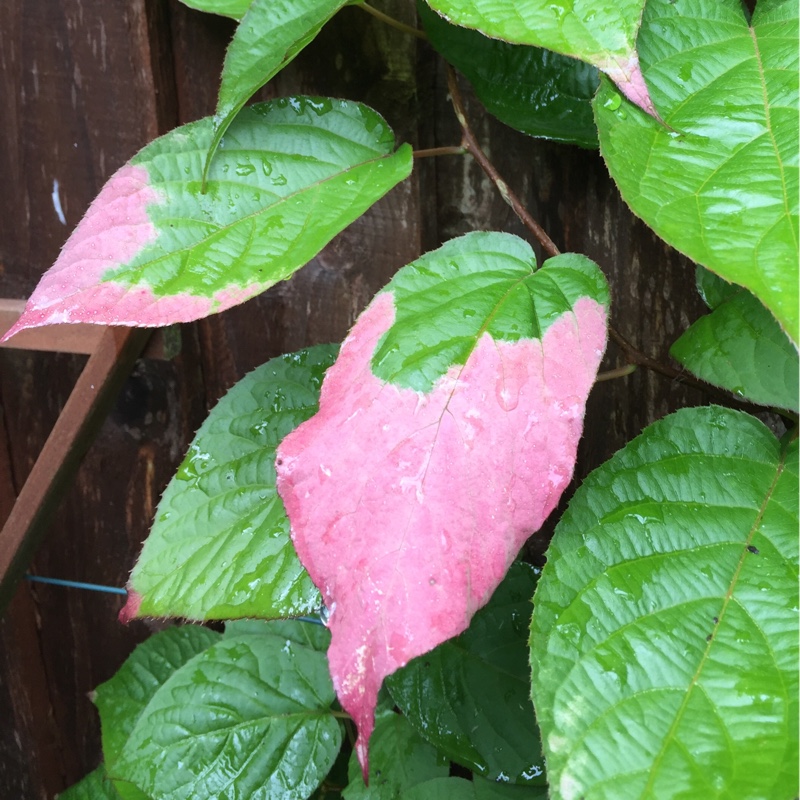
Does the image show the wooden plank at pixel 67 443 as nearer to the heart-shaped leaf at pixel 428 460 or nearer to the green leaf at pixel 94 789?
the green leaf at pixel 94 789

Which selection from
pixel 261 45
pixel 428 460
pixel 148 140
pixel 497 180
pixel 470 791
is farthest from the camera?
pixel 148 140

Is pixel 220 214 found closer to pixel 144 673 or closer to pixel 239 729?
pixel 239 729

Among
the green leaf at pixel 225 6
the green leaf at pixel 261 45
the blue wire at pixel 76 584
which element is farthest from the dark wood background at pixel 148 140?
the green leaf at pixel 261 45

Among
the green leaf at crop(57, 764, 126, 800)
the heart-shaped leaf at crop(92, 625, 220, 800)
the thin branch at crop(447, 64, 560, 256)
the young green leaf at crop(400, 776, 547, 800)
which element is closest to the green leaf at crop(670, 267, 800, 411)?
the thin branch at crop(447, 64, 560, 256)

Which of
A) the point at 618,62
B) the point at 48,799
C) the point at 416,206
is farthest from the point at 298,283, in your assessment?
the point at 48,799

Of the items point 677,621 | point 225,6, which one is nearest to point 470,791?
point 677,621

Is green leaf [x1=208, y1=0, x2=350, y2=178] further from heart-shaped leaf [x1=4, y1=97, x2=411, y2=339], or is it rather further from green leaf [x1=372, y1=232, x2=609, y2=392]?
green leaf [x1=372, y1=232, x2=609, y2=392]

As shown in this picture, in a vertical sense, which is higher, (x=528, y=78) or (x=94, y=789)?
(x=528, y=78)

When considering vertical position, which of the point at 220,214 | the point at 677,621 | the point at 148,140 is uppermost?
the point at 148,140
